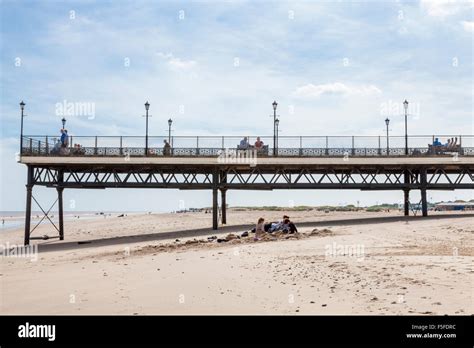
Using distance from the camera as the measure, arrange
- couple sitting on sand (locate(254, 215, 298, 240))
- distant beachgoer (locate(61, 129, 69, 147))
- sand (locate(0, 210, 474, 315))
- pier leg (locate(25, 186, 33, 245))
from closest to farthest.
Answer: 1. sand (locate(0, 210, 474, 315))
2. couple sitting on sand (locate(254, 215, 298, 240))
3. pier leg (locate(25, 186, 33, 245))
4. distant beachgoer (locate(61, 129, 69, 147))

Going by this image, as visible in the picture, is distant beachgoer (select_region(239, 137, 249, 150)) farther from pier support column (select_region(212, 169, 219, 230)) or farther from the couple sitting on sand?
the couple sitting on sand

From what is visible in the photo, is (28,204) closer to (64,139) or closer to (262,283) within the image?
(64,139)

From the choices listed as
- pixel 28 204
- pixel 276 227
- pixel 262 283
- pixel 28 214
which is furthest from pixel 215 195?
pixel 262 283

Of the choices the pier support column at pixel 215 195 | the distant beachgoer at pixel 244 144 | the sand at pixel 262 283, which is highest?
the distant beachgoer at pixel 244 144

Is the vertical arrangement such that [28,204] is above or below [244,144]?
below

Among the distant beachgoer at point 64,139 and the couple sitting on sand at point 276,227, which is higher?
the distant beachgoer at point 64,139

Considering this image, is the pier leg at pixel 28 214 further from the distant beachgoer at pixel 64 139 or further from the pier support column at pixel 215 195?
the pier support column at pixel 215 195

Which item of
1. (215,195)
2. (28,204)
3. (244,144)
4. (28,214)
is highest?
(244,144)

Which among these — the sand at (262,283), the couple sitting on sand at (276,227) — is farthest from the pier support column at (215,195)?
the sand at (262,283)

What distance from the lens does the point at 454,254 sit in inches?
517

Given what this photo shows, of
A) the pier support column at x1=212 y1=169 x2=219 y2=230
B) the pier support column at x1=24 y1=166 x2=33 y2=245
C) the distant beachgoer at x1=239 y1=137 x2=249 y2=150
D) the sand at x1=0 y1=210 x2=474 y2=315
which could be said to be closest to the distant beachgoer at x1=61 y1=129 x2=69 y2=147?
the pier support column at x1=24 y1=166 x2=33 y2=245
